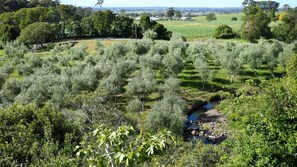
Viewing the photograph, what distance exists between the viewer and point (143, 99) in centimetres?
5053

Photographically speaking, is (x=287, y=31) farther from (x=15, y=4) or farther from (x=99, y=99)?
(x=15, y=4)

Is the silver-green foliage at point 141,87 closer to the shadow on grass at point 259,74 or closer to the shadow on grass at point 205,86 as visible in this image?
the shadow on grass at point 205,86

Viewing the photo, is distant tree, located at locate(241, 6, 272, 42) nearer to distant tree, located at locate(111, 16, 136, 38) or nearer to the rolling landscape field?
the rolling landscape field

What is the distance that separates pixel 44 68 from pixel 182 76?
983 inches

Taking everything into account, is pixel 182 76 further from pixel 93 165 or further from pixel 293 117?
pixel 93 165

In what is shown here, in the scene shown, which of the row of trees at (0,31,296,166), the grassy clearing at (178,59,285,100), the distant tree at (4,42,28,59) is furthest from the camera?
the distant tree at (4,42,28,59)

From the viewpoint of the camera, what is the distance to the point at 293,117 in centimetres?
1394

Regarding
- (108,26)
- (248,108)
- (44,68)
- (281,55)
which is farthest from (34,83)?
(108,26)

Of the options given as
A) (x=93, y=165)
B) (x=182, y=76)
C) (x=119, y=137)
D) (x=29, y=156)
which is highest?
(x=119, y=137)

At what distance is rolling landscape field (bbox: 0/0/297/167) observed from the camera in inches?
536

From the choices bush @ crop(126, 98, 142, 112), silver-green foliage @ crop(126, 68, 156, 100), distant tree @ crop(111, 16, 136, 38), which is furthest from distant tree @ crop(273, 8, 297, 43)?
bush @ crop(126, 98, 142, 112)

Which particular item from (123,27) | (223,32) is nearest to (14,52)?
(123,27)

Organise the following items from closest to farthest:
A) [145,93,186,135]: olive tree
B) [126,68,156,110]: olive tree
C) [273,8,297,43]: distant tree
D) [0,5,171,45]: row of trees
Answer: [145,93,186,135]: olive tree
[126,68,156,110]: olive tree
[273,8,297,43]: distant tree
[0,5,171,45]: row of trees

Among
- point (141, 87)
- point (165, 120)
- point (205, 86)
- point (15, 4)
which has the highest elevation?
point (15, 4)
